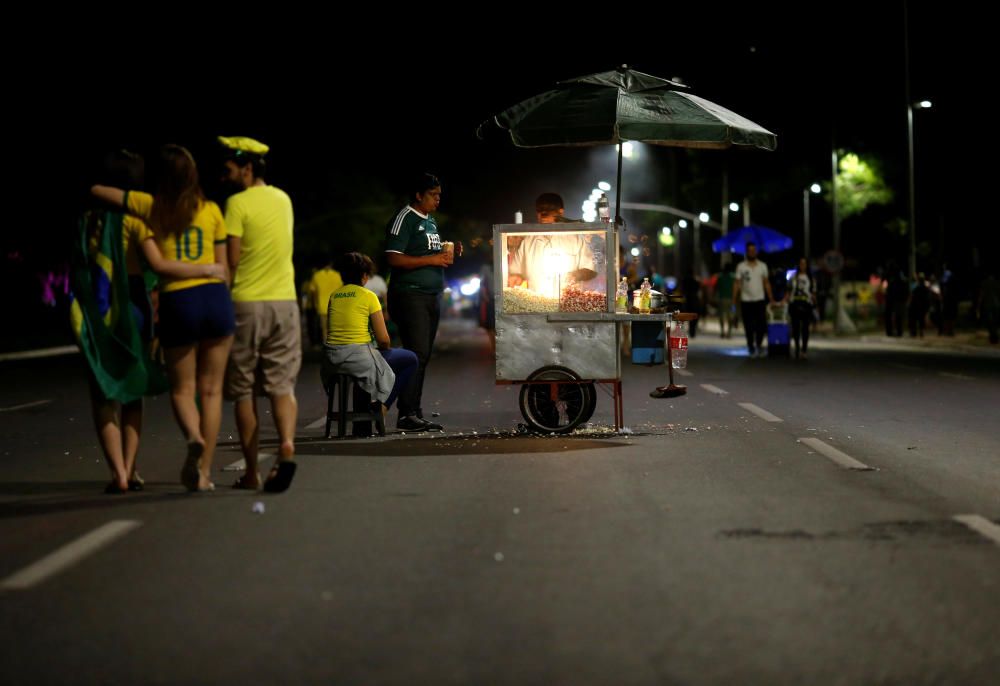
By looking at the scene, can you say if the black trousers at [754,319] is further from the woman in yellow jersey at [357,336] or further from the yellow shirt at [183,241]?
the yellow shirt at [183,241]

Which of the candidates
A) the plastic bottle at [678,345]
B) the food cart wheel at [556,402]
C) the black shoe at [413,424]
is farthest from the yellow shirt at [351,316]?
the plastic bottle at [678,345]

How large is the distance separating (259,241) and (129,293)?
76cm

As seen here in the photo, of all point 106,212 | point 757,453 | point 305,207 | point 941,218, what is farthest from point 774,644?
point 305,207

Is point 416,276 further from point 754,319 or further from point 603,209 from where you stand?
point 754,319

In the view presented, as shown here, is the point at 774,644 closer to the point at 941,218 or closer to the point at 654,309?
the point at 654,309

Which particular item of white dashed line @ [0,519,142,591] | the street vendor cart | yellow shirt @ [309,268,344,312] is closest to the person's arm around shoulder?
white dashed line @ [0,519,142,591]

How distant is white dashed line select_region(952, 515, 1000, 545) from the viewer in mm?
6851

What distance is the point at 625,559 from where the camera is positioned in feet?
20.7

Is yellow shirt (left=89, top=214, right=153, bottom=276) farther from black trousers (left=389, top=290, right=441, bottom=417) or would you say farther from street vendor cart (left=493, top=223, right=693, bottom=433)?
black trousers (left=389, top=290, right=441, bottom=417)

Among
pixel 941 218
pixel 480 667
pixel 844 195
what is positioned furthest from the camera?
pixel 941 218

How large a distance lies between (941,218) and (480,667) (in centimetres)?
5013

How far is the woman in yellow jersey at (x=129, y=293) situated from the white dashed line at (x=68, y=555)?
1024 mm

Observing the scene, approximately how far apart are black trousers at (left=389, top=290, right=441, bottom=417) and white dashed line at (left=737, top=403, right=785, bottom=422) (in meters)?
2.97

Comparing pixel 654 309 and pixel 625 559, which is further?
pixel 654 309
